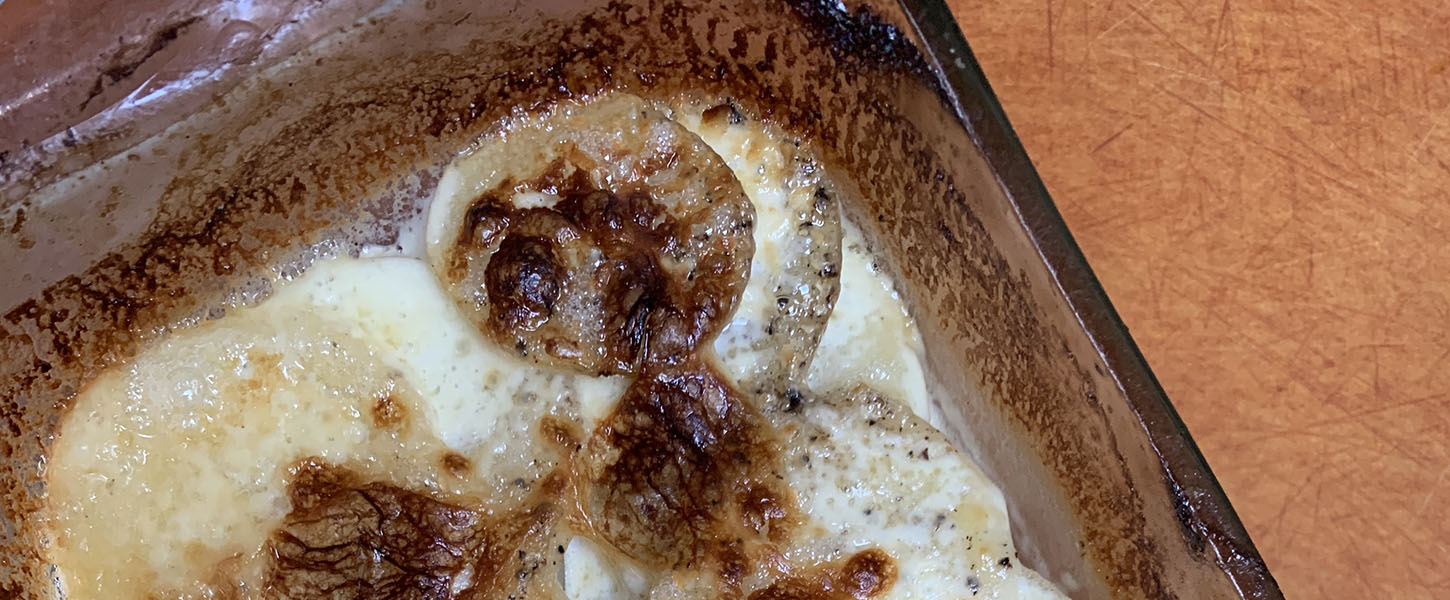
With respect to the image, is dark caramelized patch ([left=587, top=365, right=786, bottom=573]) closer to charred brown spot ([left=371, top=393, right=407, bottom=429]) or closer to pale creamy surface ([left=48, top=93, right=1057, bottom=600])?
pale creamy surface ([left=48, top=93, right=1057, bottom=600])

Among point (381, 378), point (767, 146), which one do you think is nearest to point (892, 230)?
point (767, 146)

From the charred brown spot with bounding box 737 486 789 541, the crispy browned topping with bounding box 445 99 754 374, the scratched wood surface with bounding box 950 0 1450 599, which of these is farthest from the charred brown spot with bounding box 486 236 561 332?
the scratched wood surface with bounding box 950 0 1450 599

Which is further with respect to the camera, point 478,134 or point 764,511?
point 478,134

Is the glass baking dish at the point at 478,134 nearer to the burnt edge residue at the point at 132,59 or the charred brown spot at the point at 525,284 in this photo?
the burnt edge residue at the point at 132,59

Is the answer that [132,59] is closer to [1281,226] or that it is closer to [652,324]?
[652,324]

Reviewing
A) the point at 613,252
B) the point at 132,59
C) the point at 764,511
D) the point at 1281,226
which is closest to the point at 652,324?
the point at 613,252
